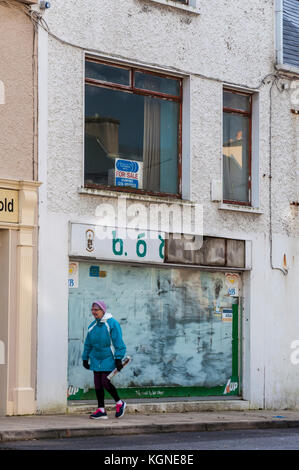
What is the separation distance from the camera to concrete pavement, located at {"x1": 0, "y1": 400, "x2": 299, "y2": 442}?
45.5 ft

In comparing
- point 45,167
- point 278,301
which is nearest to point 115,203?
point 45,167

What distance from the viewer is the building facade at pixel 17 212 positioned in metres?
16.2

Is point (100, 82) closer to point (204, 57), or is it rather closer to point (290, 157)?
point (204, 57)

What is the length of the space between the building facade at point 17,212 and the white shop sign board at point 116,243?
92 cm

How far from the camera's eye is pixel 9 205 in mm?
16344

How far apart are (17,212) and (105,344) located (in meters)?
2.50

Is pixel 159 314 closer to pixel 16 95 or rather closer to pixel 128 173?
pixel 128 173

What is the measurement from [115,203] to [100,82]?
2074 millimetres

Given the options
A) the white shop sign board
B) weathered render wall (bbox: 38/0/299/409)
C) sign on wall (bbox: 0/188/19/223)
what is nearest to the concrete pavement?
weathered render wall (bbox: 38/0/299/409)

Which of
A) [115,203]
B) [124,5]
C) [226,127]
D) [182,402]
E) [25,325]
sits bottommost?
[182,402]

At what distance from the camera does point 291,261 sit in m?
20.9

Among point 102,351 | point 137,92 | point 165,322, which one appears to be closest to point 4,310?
point 102,351

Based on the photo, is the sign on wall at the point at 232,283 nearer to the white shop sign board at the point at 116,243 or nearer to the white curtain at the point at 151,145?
the white shop sign board at the point at 116,243

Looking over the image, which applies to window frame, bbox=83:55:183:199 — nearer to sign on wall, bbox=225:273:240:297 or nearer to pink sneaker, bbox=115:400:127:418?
sign on wall, bbox=225:273:240:297
